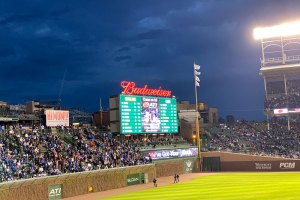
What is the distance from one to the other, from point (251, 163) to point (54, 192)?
1581 inches

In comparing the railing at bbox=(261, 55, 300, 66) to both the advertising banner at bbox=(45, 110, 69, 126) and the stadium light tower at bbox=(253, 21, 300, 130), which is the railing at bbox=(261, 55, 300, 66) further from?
the advertising banner at bbox=(45, 110, 69, 126)

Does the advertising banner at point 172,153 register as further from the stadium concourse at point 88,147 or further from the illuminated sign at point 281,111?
the illuminated sign at point 281,111

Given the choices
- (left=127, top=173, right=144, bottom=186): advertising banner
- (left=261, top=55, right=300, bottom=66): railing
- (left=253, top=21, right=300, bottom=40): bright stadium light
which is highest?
(left=253, top=21, right=300, bottom=40): bright stadium light

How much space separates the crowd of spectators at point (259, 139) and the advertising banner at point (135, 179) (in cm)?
2456

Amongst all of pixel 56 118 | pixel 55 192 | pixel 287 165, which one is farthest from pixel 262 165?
pixel 55 192

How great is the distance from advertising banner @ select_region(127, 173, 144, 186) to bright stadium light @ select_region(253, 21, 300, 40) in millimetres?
47028

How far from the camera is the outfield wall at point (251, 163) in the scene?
6669 cm

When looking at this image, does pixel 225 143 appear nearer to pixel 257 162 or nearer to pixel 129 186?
pixel 257 162

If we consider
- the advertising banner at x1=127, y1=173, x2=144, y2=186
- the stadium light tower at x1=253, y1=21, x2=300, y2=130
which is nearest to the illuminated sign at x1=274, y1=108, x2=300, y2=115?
the stadium light tower at x1=253, y1=21, x2=300, y2=130

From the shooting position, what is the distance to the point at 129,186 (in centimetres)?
5353

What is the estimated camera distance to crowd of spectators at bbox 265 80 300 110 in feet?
286

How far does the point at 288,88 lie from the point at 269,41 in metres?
11.3

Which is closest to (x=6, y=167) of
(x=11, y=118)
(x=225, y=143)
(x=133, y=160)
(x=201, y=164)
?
(x=11, y=118)

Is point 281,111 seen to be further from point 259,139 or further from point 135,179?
point 135,179
